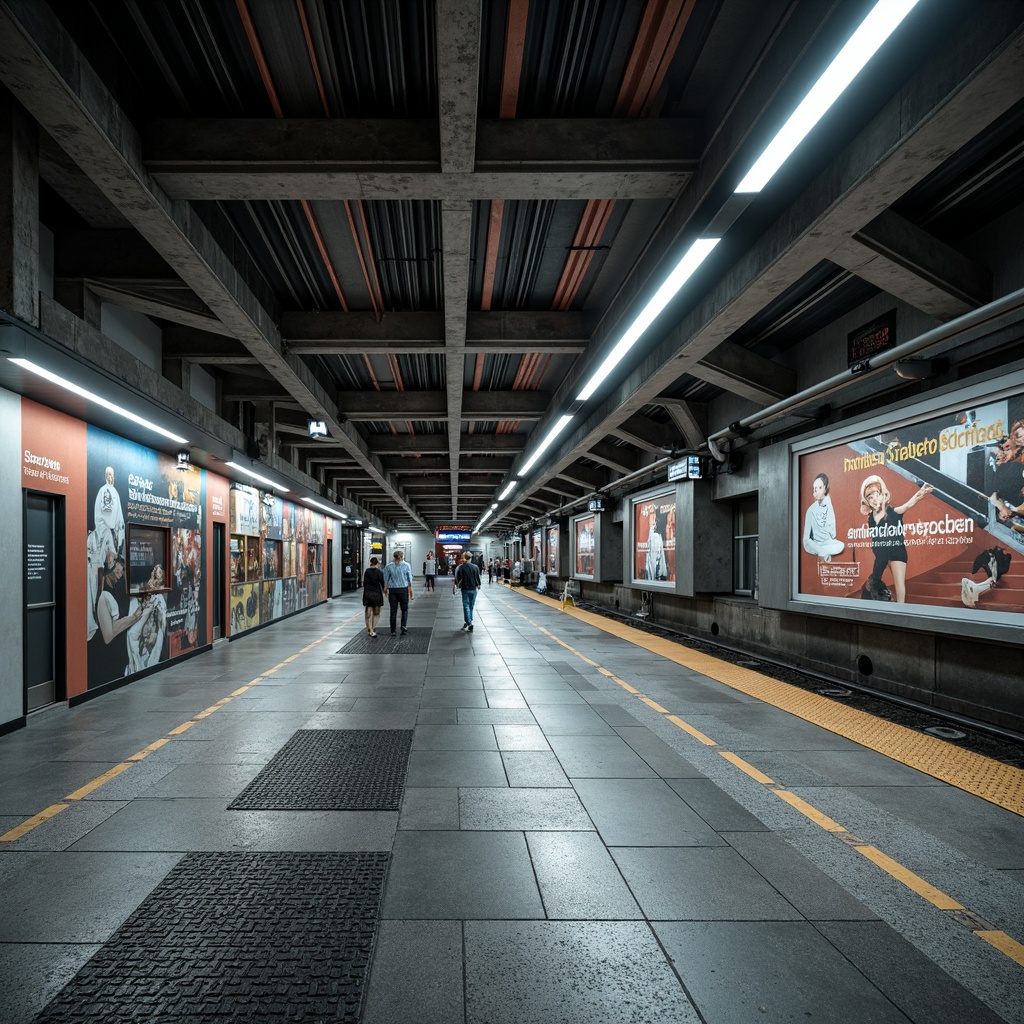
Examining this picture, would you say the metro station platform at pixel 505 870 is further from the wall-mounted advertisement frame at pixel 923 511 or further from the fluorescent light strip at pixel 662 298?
the fluorescent light strip at pixel 662 298

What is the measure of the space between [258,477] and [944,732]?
1201cm

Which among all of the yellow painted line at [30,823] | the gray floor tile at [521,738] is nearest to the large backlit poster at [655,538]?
the gray floor tile at [521,738]

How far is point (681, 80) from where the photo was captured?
Result: 451 centimetres

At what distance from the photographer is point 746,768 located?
→ 5.03 meters

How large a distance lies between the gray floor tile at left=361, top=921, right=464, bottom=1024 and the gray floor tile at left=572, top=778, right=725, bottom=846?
130 centimetres

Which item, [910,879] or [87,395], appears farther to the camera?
[87,395]

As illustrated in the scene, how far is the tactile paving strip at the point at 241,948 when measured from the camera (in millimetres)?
2346

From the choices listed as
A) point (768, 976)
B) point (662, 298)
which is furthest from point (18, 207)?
point (768, 976)

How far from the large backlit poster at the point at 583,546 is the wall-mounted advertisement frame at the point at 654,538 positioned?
192 inches

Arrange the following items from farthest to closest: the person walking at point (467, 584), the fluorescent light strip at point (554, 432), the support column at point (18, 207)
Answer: the person walking at point (467, 584) < the fluorescent light strip at point (554, 432) < the support column at point (18, 207)

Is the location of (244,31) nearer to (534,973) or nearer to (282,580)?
(534,973)

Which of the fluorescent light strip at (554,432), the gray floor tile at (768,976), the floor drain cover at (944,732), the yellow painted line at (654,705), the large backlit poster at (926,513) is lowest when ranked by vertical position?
the yellow painted line at (654,705)

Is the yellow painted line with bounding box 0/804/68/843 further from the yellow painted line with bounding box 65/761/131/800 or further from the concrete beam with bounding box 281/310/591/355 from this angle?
the concrete beam with bounding box 281/310/591/355

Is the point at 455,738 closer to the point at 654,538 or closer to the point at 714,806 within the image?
the point at 714,806
